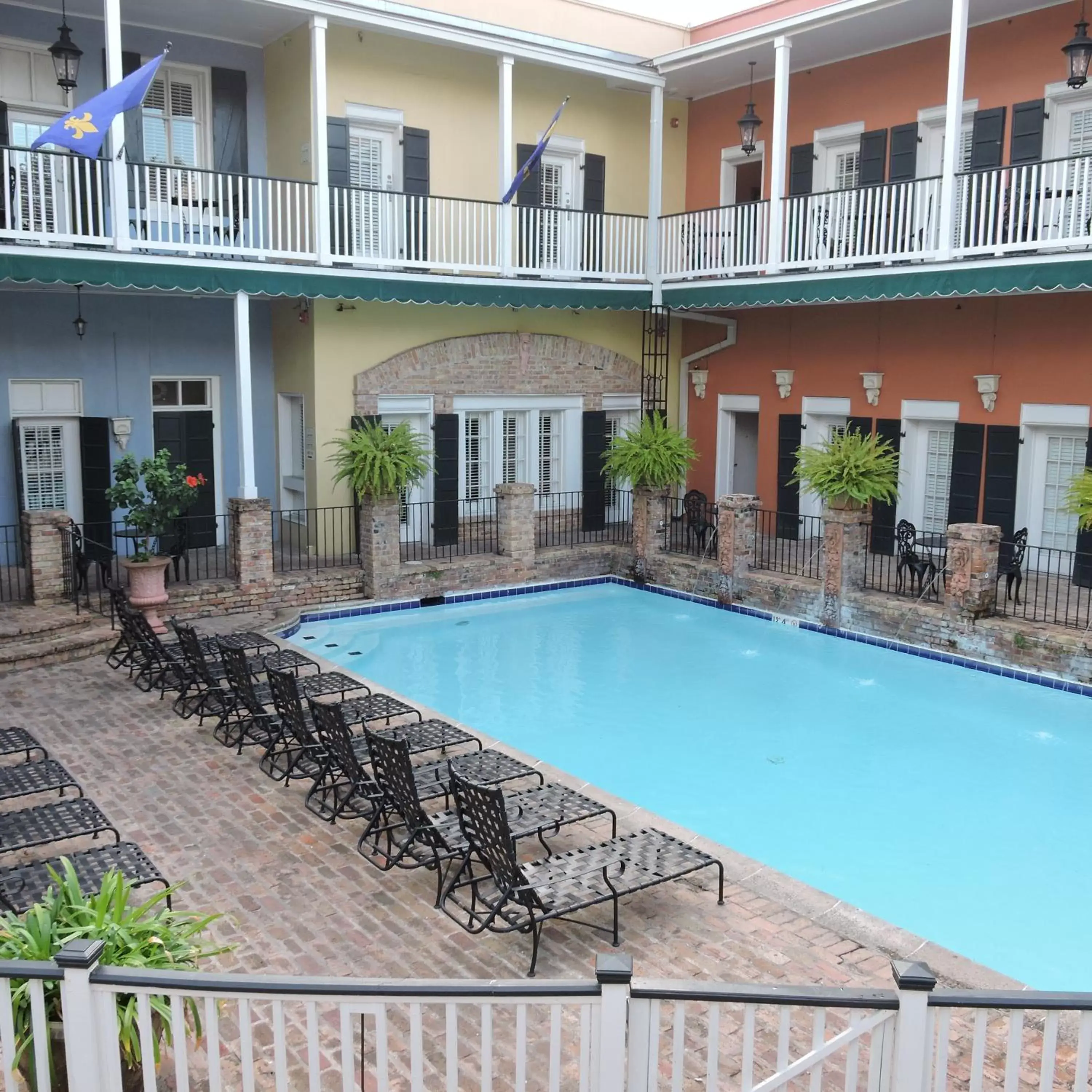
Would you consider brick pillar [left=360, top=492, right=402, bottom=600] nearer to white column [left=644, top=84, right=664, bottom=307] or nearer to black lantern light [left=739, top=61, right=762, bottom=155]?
white column [left=644, top=84, right=664, bottom=307]

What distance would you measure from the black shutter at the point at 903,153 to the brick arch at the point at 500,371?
5.44m

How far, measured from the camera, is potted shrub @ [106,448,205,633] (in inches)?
493

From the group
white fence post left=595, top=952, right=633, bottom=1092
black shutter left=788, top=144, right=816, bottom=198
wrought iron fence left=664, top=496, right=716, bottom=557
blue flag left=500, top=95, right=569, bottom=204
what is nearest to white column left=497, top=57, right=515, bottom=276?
blue flag left=500, top=95, right=569, bottom=204

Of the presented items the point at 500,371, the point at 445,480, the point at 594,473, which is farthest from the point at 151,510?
the point at 594,473

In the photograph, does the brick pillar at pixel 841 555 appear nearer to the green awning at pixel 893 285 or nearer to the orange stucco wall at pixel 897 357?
the green awning at pixel 893 285

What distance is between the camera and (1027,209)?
48.1ft

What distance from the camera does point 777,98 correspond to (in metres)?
16.3

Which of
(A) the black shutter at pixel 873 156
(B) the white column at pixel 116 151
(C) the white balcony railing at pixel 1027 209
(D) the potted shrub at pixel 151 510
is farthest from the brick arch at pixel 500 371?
(C) the white balcony railing at pixel 1027 209

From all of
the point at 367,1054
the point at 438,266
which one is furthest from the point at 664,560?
the point at 367,1054

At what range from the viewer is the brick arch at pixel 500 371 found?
17.3 metres

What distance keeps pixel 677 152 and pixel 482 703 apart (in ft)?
40.7

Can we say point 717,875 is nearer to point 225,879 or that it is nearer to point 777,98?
point 225,879

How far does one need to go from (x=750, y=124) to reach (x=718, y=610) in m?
7.29

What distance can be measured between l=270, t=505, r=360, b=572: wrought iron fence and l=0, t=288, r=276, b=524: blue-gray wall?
3.63 feet
